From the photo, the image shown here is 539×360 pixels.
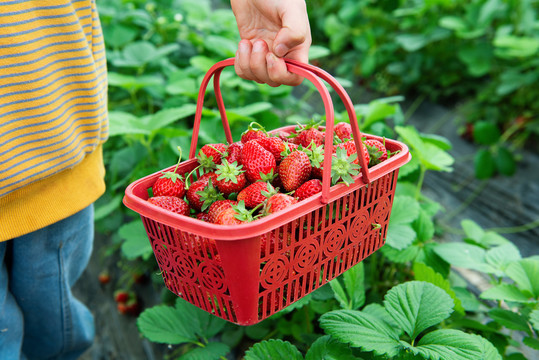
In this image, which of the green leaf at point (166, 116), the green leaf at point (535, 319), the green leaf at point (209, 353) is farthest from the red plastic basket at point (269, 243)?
the green leaf at point (166, 116)

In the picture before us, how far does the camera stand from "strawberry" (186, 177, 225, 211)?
810 millimetres

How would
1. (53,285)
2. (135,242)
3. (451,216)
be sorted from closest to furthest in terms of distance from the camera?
(53,285) < (135,242) < (451,216)

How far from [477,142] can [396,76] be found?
4.00ft

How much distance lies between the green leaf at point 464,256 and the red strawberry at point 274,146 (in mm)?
605

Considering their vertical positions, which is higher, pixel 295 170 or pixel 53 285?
pixel 295 170

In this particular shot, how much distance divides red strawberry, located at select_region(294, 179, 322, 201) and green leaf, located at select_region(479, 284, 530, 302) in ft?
1.83

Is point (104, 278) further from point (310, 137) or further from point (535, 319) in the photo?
point (535, 319)

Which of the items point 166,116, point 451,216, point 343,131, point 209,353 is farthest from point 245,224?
point 451,216

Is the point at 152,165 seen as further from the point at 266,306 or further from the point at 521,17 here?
the point at 521,17

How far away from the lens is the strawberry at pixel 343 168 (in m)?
0.74

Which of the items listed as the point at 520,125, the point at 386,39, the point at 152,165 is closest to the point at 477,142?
the point at 520,125

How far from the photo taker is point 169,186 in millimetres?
818

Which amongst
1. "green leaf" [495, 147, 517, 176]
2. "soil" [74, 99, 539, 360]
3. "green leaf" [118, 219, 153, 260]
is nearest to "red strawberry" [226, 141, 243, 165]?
"green leaf" [118, 219, 153, 260]

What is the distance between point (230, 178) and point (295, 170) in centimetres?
12
